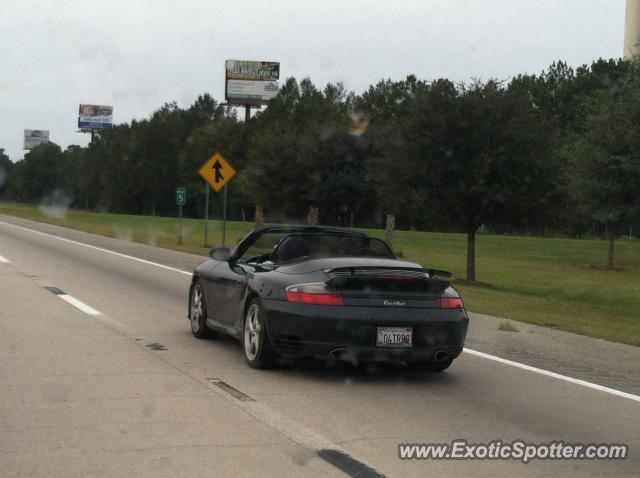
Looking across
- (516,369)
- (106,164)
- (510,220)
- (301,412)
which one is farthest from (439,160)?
(106,164)

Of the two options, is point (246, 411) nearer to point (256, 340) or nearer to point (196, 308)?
point (256, 340)

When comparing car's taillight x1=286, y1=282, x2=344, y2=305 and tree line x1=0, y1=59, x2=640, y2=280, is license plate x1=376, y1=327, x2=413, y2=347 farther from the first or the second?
tree line x1=0, y1=59, x2=640, y2=280

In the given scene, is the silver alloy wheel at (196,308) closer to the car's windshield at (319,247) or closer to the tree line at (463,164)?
the car's windshield at (319,247)

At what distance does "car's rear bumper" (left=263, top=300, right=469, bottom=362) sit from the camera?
8.62 meters

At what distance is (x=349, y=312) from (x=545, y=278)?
2620 cm

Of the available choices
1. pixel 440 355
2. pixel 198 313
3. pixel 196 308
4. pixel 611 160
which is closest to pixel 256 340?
pixel 440 355

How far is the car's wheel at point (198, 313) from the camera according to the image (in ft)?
37.7

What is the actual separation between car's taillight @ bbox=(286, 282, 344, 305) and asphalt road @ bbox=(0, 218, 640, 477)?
0.75 meters

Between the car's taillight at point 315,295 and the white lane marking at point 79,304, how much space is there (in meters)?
5.98

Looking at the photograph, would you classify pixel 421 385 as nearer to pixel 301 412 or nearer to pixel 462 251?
pixel 301 412

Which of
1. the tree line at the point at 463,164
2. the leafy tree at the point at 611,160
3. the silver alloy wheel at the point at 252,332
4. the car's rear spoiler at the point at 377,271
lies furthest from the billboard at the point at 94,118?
the car's rear spoiler at the point at 377,271

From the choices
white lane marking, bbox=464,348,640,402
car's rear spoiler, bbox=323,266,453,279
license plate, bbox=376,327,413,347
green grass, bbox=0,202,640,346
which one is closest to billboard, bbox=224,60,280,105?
green grass, bbox=0,202,640,346

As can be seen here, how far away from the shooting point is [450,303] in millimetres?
9039

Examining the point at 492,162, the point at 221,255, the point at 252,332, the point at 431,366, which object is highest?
the point at 492,162
